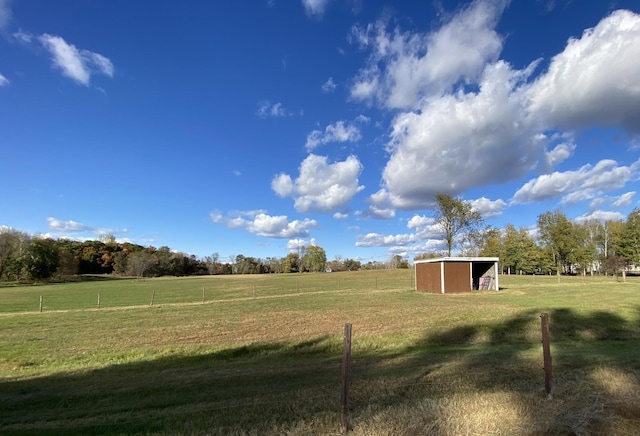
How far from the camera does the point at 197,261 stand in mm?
142125

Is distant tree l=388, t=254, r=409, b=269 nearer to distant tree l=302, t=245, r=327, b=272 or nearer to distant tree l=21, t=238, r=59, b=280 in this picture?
distant tree l=302, t=245, r=327, b=272

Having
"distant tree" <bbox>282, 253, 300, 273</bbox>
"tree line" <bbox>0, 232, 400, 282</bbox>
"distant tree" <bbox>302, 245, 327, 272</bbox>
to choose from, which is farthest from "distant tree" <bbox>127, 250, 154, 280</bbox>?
"distant tree" <bbox>302, 245, 327, 272</bbox>

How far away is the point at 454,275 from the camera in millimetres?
34219

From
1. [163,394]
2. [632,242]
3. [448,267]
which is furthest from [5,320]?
[632,242]

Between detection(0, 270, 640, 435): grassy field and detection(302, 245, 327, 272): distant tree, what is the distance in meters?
128

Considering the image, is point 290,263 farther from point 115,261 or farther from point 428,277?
point 428,277

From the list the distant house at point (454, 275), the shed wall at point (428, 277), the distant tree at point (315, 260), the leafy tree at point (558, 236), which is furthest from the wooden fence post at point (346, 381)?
the distant tree at point (315, 260)

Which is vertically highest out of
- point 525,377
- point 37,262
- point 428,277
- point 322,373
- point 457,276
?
point 37,262

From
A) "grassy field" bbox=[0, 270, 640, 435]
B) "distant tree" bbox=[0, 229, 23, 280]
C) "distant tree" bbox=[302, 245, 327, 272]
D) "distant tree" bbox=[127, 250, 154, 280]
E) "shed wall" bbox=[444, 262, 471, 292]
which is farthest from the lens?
"distant tree" bbox=[302, 245, 327, 272]

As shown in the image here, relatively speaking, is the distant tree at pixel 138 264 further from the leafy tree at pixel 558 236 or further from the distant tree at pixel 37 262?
the leafy tree at pixel 558 236

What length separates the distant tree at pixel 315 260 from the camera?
14875cm

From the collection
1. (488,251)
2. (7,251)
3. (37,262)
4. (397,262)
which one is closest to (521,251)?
(488,251)

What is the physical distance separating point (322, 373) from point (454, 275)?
89.2 ft

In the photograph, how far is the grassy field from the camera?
480 cm
